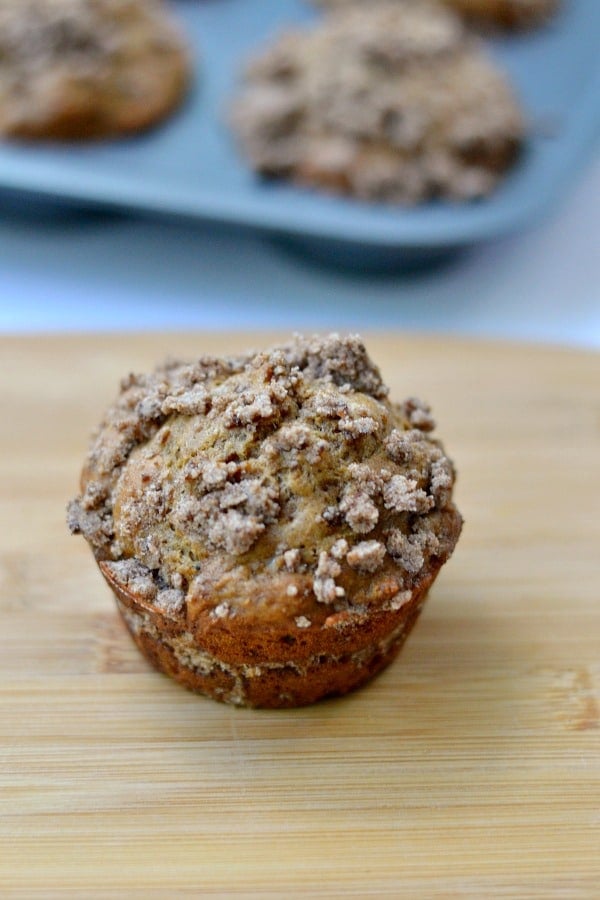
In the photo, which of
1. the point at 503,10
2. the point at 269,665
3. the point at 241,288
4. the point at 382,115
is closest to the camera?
the point at 269,665

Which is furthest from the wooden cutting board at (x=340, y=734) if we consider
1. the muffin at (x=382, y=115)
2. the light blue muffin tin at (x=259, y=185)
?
the muffin at (x=382, y=115)

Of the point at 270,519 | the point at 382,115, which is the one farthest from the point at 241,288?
the point at 270,519

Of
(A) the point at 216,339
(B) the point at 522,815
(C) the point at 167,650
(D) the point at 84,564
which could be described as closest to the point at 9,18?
(A) the point at 216,339

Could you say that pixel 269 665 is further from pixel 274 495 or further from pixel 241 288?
pixel 241 288

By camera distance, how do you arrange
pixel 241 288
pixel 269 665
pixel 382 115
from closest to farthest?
pixel 269 665 → pixel 382 115 → pixel 241 288

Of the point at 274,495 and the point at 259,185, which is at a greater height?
the point at 274,495

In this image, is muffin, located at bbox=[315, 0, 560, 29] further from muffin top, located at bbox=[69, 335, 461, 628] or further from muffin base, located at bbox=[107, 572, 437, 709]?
muffin base, located at bbox=[107, 572, 437, 709]
